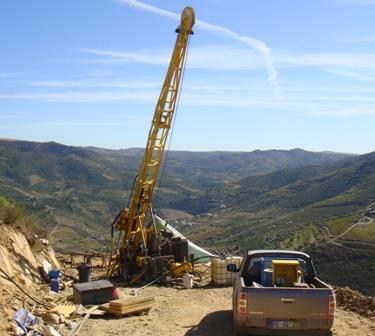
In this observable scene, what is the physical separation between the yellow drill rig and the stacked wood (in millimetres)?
7056

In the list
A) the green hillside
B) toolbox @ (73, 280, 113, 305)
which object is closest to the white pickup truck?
toolbox @ (73, 280, 113, 305)

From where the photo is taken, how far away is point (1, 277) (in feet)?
42.1

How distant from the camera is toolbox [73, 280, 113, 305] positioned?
13703 mm

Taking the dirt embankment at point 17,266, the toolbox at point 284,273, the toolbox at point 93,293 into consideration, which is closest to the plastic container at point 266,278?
the toolbox at point 284,273

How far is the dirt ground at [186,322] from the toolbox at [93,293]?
1326 millimetres

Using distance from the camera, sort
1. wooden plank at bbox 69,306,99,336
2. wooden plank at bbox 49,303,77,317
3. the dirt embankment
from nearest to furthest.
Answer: wooden plank at bbox 69,306,99,336, the dirt embankment, wooden plank at bbox 49,303,77,317

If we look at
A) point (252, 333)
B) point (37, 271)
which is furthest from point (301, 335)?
point (37, 271)

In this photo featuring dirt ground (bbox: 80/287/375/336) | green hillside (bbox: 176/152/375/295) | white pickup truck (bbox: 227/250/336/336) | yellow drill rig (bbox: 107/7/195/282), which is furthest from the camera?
green hillside (bbox: 176/152/375/295)

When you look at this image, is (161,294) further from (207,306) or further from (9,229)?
(9,229)

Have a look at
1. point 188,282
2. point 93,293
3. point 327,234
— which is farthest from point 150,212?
point 327,234

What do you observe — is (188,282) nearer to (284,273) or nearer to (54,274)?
(54,274)

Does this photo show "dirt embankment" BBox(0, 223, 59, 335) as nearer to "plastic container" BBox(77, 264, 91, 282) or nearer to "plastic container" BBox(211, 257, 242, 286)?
"plastic container" BBox(77, 264, 91, 282)

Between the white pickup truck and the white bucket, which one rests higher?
the white pickup truck

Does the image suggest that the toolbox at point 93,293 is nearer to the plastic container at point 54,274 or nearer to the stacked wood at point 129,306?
the stacked wood at point 129,306
